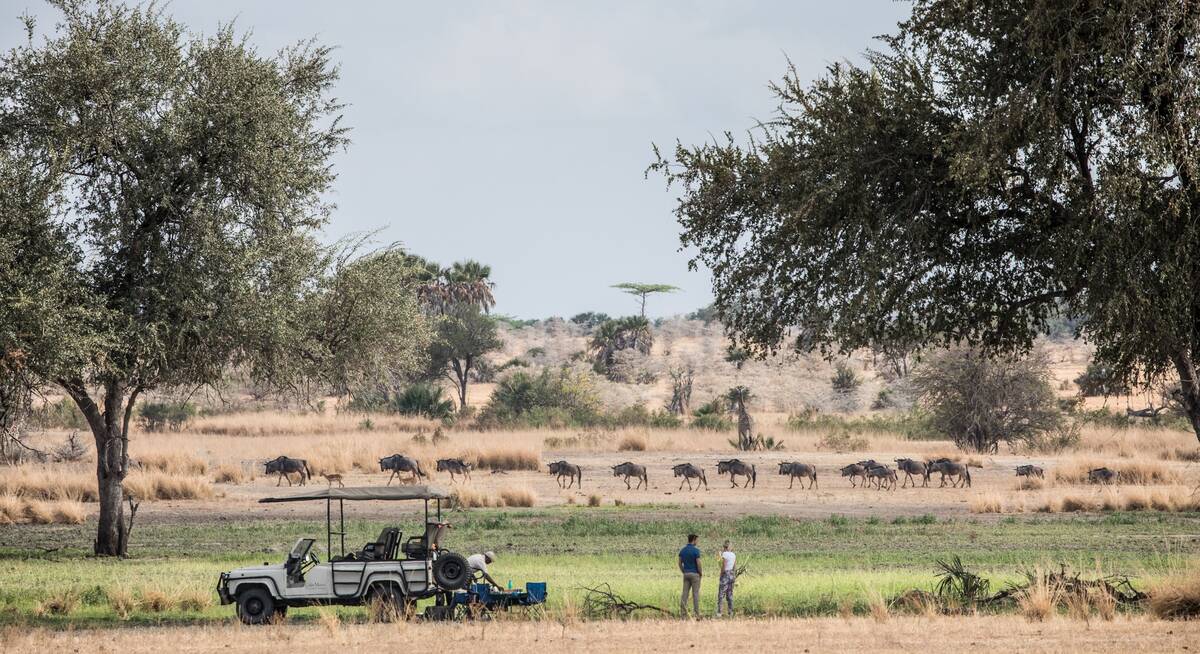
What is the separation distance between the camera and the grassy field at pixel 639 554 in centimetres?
2048

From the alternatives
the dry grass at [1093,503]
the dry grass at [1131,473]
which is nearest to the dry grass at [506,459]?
the dry grass at [1093,503]

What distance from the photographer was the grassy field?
67.2 feet

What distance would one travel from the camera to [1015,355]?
2328 centimetres

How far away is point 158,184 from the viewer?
83.1ft

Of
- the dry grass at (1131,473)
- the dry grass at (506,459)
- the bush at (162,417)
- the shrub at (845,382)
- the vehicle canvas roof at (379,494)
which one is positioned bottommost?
the dry grass at (1131,473)

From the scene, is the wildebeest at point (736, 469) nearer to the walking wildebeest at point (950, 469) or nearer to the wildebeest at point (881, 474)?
the wildebeest at point (881, 474)

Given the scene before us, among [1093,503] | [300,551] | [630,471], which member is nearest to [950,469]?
[1093,503]

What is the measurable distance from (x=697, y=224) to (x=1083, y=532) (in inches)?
604

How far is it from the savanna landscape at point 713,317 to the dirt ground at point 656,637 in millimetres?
95

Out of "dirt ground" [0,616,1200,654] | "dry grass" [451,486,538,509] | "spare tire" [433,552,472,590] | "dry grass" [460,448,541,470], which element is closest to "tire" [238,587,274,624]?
"dirt ground" [0,616,1200,654]

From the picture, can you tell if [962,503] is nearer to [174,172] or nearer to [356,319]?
[356,319]

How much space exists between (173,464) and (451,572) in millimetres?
32788

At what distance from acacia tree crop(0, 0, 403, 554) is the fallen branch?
10.1 metres

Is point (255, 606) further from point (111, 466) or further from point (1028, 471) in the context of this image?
point (1028, 471)
